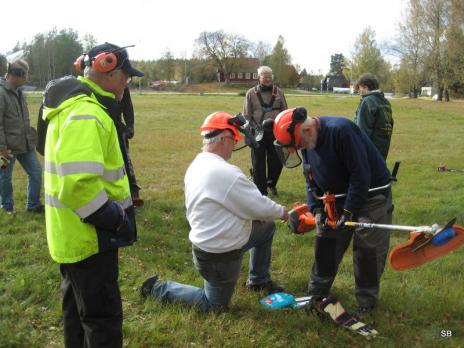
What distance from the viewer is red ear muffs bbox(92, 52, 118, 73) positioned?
297 centimetres

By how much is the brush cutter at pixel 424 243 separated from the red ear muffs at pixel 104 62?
94.2 inches

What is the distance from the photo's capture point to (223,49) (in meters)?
99.9

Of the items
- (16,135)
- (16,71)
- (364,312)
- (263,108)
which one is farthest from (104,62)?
(263,108)

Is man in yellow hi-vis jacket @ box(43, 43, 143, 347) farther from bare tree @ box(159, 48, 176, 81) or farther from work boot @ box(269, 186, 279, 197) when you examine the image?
bare tree @ box(159, 48, 176, 81)

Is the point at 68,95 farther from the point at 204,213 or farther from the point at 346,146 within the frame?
the point at 346,146

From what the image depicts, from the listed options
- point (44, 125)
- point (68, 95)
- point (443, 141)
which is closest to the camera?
point (68, 95)

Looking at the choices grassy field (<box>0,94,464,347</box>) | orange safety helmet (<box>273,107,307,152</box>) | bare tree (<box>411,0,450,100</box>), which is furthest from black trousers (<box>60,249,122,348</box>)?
bare tree (<box>411,0,450,100</box>)

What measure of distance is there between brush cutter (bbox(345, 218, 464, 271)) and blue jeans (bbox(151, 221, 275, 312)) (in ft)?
3.18

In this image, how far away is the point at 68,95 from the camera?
2.83m

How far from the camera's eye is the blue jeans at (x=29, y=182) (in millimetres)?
7145

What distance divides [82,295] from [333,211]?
7.74ft


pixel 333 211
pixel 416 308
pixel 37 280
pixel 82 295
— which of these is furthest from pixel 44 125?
pixel 416 308

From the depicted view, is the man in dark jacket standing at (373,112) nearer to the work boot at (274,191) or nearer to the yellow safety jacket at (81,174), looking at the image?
the work boot at (274,191)

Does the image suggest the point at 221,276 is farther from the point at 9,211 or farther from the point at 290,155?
the point at 9,211
